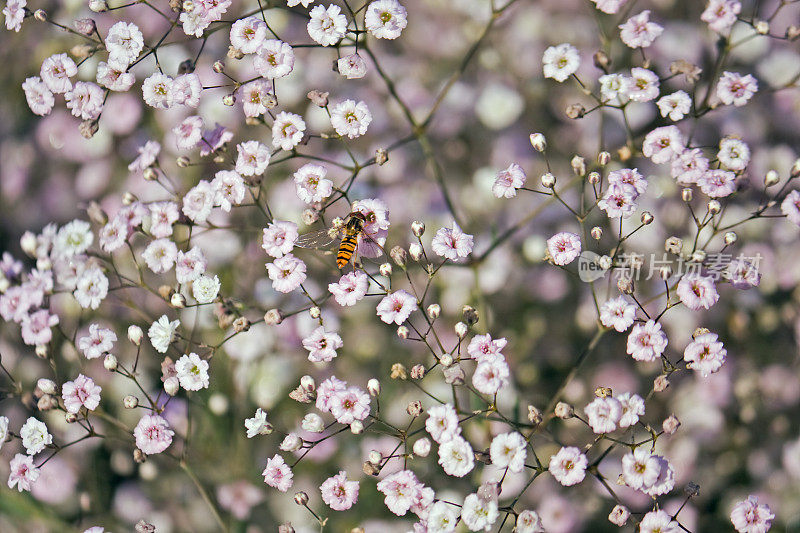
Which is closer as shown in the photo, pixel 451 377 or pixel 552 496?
pixel 451 377

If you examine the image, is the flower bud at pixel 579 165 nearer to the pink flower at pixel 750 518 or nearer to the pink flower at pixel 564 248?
the pink flower at pixel 564 248

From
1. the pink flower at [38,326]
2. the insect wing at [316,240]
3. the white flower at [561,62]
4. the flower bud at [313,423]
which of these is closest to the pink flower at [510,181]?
the white flower at [561,62]

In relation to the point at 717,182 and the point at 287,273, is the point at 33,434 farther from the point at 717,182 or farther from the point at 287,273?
the point at 717,182

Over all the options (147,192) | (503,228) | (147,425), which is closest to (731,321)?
(503,228)

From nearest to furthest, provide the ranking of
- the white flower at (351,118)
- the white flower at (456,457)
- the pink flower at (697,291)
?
the white flower at (456,457) → the pink flower at (697,291) → the white flower at (351,118)

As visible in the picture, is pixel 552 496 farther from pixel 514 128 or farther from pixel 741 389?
pixel 514 128

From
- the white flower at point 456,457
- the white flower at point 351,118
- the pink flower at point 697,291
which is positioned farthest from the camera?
the white flower at point 351,118

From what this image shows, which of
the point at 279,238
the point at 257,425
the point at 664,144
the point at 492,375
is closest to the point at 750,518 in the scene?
the point at 492,375

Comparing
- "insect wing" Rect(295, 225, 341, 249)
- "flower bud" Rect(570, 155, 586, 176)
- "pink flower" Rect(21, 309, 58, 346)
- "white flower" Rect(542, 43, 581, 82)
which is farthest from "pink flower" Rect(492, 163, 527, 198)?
"pink flower" Rect(21, 309, 58, 346)
